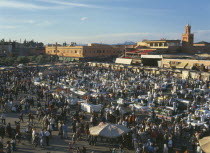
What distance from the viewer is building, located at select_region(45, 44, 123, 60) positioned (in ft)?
201

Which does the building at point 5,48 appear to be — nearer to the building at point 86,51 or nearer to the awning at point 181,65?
the building at point 86,51

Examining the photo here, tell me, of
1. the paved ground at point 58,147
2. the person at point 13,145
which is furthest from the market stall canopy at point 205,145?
the person at point 13,145

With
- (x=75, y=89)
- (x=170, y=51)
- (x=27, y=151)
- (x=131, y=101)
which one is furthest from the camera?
(x=170, y=51)

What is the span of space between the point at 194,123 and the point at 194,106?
3682 mm

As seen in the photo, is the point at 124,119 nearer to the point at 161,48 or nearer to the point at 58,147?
the point at 58,147

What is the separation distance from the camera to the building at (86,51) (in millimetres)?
61281

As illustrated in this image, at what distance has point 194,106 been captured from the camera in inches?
656

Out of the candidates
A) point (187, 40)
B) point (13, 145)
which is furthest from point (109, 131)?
point (187, 40)

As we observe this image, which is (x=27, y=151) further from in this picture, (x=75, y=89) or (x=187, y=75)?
(x=187, y=75)

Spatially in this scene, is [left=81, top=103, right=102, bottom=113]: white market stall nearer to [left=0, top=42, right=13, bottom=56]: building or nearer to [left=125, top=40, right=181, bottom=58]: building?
[left=125, top=40, right=181, bottom=58]: building

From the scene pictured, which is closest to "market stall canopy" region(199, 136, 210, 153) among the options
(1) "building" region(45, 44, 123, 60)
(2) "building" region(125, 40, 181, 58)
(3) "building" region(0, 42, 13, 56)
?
(2) "building" region(125, 40, 181, 58)

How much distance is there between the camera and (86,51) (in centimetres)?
6138

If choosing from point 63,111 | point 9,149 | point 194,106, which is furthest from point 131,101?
point 9,149

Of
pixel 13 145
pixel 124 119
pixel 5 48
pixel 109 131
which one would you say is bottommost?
pixel 13 145
